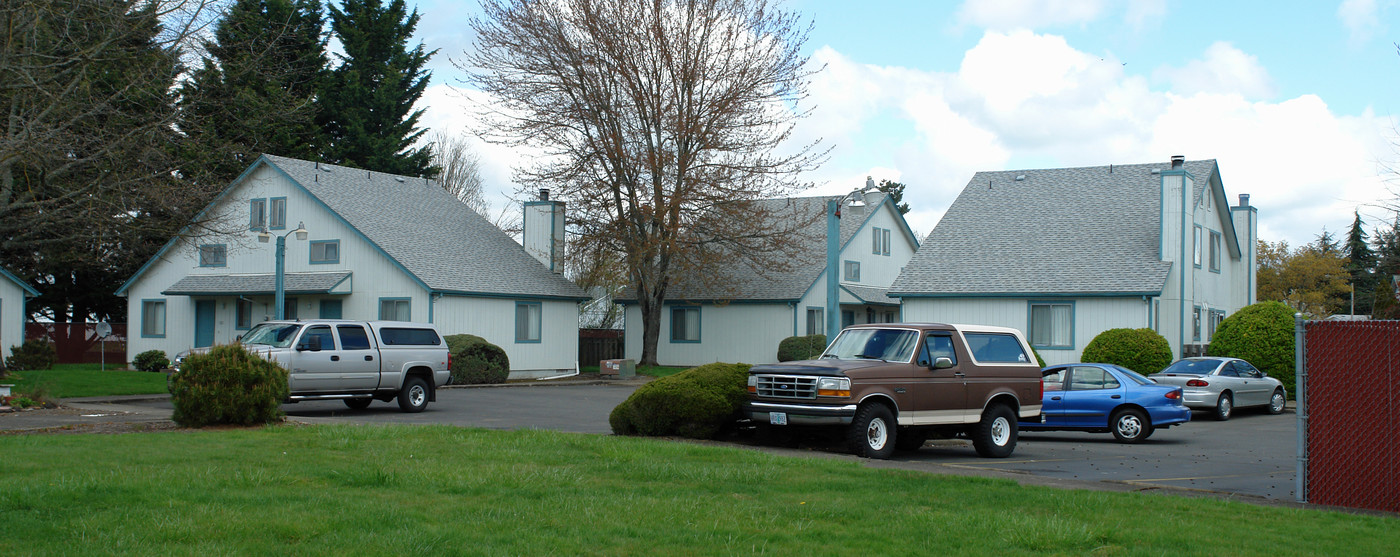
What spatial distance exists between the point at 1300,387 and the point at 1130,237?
25059 mm

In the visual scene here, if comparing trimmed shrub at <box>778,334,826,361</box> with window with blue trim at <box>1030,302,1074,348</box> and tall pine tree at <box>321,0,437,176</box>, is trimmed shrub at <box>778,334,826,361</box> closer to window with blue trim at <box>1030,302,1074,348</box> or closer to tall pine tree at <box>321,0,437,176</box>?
window with blue trim at <box>1030,302,1074,348</box>

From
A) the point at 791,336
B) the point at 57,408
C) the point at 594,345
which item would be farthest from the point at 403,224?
the point at 57,408

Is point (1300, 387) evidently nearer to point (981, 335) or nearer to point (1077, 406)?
point (981, 335)

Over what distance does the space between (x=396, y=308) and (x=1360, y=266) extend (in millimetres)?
67419

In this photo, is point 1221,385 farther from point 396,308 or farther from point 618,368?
point 396,308

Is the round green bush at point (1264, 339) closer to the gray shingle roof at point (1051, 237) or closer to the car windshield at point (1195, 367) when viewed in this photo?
the gray shingle roof at point (1051, 237)

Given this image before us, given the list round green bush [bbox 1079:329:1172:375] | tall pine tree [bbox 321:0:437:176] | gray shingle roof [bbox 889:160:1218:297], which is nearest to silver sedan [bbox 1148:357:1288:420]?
round green bush [bbox 1079:329:1172:375]

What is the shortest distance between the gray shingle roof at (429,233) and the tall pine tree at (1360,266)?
54846 mm

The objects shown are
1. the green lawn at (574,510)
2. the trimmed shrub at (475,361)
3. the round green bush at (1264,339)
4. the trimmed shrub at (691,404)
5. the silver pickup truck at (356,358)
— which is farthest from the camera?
the trimmed shrub at (475,361)

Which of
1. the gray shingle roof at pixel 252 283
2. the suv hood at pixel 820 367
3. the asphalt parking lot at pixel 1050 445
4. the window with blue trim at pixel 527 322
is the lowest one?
the asphalt parking lot at pixel 1050 445

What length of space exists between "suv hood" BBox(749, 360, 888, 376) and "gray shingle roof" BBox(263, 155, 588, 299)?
21645 mm

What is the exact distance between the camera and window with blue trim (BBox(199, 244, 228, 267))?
39.3 meters

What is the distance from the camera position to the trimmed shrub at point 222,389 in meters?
16.1

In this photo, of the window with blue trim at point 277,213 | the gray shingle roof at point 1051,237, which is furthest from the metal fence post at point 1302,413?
the window with blue trim at point 277,213
